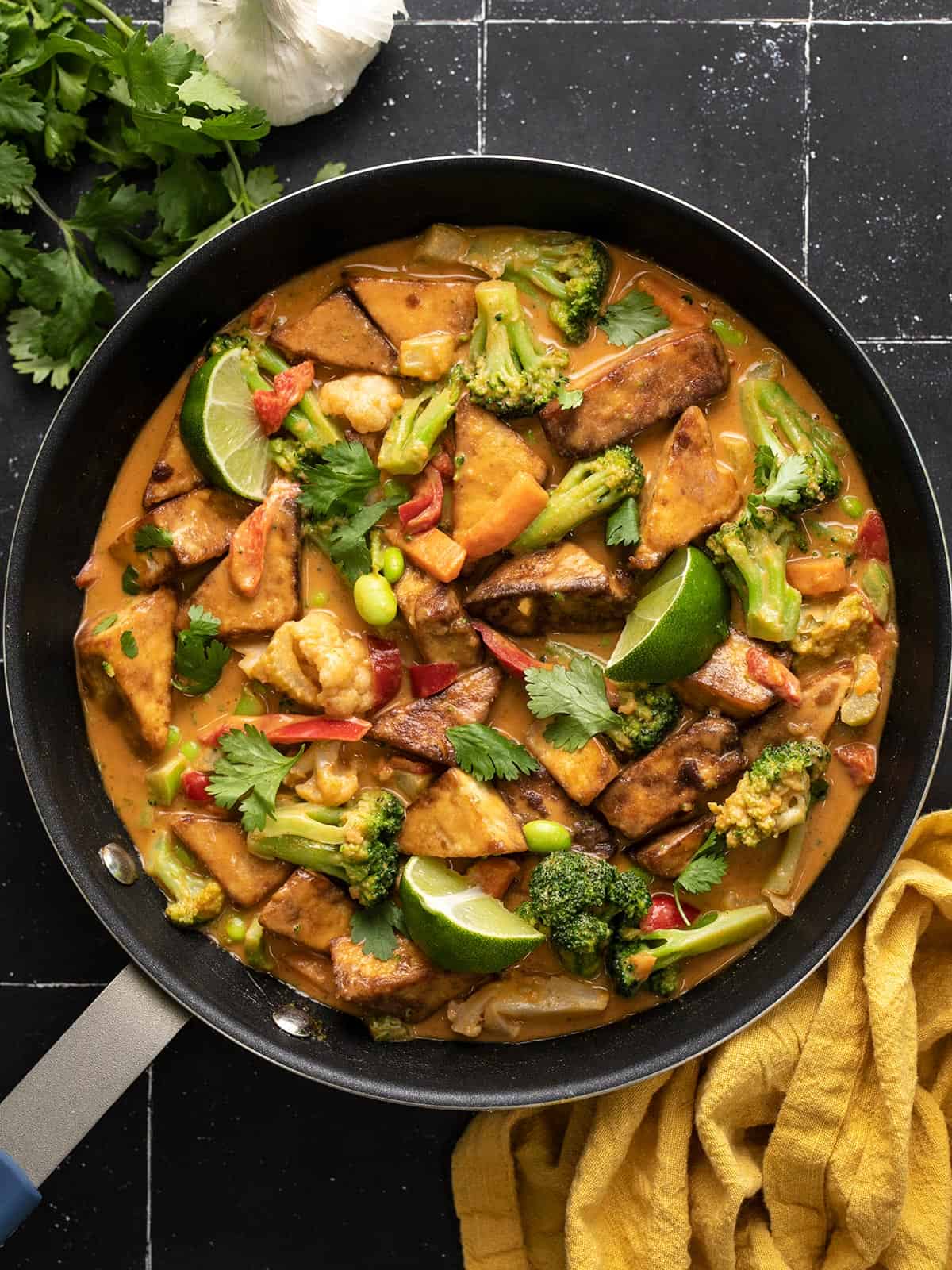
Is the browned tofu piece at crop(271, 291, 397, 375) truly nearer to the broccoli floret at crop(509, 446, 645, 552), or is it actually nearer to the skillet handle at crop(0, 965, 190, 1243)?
the broccoli floret at crop(509, 446, 645, 552)

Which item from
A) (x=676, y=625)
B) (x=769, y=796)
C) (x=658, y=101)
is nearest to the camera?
(x=676, y=625)

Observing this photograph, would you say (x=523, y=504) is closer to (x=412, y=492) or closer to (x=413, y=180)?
A: (x=412, y=492)

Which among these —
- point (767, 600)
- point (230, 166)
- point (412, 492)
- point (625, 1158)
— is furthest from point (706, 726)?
point (230, 166)

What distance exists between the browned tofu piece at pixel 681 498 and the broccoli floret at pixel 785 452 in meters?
0.14

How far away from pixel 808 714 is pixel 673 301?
4.17 ft

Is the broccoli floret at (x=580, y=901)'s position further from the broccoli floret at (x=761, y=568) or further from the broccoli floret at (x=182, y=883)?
the broccoli floret at (x=182, y=883)

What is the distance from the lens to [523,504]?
3160 millimetres

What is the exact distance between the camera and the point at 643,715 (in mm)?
3189

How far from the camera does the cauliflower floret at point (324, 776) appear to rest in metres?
3.21

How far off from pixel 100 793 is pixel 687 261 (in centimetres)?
233

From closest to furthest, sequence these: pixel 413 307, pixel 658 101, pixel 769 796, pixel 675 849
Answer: pixel 769 796 < pixel 675 849 < pixel 413 307 < pixel 658 101

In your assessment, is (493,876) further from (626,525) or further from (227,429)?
(227,429)

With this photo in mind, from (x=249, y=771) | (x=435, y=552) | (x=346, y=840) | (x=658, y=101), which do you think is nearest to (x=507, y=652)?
(x=435, y=552)

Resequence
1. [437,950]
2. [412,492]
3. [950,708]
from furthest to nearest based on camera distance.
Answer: [950,708], [412,492], [437,950]
